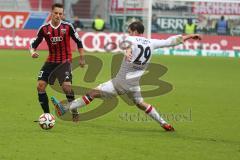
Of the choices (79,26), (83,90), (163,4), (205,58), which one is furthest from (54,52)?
(163,4)

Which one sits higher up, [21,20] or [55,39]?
[55,39]

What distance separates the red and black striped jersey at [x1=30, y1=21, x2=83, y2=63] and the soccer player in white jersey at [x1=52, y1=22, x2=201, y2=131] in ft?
3.12

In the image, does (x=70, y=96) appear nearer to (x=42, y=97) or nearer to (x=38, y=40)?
(x=42, y=97)

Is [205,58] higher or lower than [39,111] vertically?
lower

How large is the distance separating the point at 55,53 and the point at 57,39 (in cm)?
29

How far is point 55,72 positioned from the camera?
1315cm

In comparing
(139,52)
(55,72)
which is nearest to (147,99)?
(55,72)

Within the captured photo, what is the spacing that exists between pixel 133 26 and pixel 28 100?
572cm

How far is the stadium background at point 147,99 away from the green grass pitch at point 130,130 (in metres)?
0.01

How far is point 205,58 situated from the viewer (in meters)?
38.0

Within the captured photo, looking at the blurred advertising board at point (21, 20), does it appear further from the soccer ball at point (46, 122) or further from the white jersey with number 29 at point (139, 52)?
the soccer ball at point (46, 122)

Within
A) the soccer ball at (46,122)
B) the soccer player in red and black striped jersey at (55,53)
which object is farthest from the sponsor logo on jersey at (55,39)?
the soccer ball at (46,122)

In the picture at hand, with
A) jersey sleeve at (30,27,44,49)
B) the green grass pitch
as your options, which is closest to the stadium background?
the green grass pitch

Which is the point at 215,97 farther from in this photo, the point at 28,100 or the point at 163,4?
the point at 163,4
